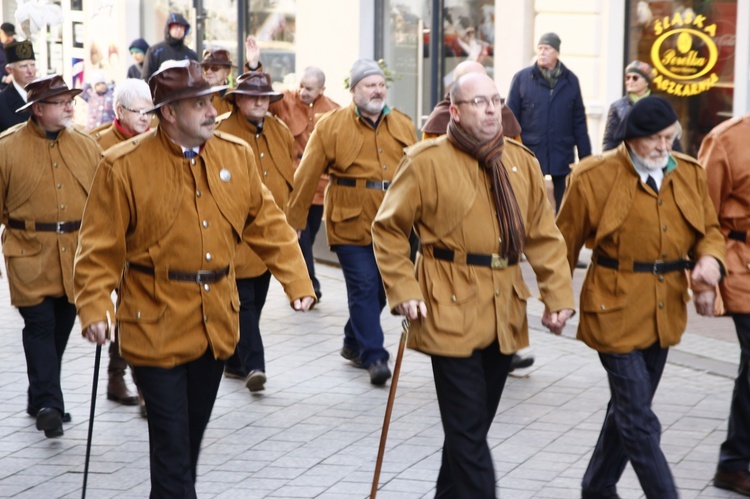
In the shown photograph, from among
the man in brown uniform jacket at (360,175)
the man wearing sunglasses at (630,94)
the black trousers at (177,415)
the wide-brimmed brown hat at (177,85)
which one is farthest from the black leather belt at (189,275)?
the man wearing sunglasses at (630,94)

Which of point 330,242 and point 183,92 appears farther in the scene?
point 330,242

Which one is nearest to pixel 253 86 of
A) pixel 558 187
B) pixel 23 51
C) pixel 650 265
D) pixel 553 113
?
pixel 23 51

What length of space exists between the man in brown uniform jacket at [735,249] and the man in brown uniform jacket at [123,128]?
330cm

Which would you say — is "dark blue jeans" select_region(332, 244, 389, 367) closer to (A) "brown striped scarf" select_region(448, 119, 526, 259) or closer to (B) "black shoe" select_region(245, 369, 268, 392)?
(B) "black shoe" select_region(245, 369, 268, 392)

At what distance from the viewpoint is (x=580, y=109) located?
1291cm

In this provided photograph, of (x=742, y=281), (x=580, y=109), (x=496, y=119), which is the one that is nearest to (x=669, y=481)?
(x=742, y=281)

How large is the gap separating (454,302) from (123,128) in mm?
3299

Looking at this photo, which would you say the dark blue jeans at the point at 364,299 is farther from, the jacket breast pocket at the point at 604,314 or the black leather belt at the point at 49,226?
the jacket breast pocket at the point at 604,314

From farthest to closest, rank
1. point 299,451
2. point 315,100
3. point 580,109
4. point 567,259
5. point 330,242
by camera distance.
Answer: point 580,109 < point 315,100 < point 330,242 < point 299,451 < point 567,259

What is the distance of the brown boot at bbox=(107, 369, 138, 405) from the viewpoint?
8.11m

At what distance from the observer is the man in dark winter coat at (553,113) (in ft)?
42.1

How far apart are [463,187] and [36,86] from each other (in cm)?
312

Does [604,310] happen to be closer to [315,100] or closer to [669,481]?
[669,481]

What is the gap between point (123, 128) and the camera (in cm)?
809
